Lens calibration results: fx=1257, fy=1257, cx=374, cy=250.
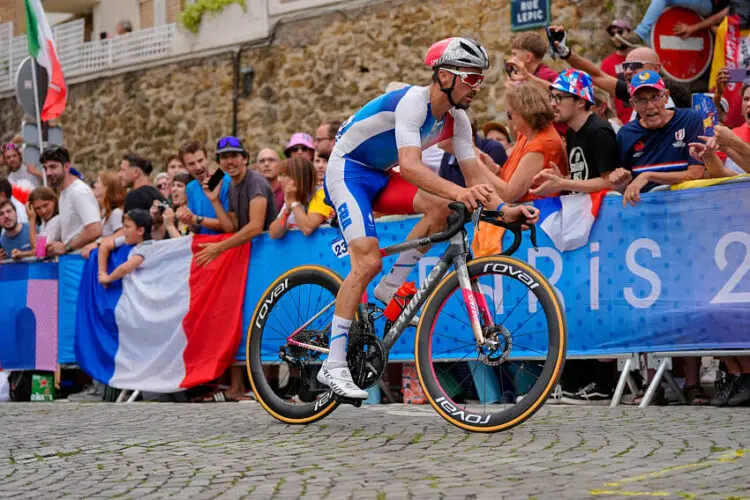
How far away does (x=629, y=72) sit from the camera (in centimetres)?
1028

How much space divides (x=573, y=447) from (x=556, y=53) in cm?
525

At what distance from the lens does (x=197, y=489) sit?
5234 millimetres

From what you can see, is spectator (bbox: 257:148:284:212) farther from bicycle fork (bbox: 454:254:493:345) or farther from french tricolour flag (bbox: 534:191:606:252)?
bicycle fork (bbox: 454:254:493:345)

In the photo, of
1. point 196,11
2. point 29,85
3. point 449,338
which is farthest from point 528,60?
point 196,11

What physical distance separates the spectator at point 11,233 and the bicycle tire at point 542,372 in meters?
8.41

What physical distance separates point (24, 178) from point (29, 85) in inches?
Result: 51.7

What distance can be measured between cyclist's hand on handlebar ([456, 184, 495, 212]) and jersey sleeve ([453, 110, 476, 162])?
0.71m

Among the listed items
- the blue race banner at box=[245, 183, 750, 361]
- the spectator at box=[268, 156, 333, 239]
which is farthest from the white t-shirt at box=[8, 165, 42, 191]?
the blue race banner at box=[245, 183, 750, 361]

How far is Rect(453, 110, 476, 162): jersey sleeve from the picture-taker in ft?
23.5

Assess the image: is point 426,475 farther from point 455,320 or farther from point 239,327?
point 239,327

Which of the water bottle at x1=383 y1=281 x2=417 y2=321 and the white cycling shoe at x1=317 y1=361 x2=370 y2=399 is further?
the water bottle at x1=383 y1=281 x2=417 y2=321

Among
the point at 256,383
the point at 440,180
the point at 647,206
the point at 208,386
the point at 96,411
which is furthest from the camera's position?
the point at 208,386

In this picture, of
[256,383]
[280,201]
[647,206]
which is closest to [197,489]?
[256,383]

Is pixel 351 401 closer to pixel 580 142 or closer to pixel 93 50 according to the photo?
pixel 580 142
